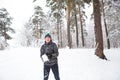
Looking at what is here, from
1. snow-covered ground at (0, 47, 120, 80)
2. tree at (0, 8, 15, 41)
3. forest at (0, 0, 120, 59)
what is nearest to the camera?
snow-covered ground at (0, 47, 120, 80)

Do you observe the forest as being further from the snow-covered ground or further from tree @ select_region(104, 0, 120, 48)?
the snow-covered ground

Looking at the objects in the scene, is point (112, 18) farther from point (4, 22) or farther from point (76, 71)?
point (76, 71)

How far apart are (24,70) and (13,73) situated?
898 mm

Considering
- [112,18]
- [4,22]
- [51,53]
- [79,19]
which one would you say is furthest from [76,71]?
[4,22]

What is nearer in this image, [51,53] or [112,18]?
[51,53]

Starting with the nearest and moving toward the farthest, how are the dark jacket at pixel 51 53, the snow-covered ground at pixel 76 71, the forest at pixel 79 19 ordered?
the dark jacket at pixel 51 53, the snow-covered ground at pixel 76 71, the forest at pixel 79 19

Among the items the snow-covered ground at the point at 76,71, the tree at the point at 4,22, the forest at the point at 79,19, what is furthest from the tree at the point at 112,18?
the tree at the point at 4,22

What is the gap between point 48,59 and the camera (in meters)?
8.29

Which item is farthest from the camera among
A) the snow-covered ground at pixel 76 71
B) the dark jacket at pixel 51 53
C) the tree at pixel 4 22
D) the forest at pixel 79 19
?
the tree at pixel 4 22

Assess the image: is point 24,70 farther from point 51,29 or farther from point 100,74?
point 51,29

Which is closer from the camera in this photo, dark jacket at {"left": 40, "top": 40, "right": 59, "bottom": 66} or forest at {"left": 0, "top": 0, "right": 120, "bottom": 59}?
dark jacket at {"left": 40, "top": 40, "right": 59, "bottom": 66}

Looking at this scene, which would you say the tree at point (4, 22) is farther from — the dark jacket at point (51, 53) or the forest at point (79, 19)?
the dark jacket at point (51, 53)

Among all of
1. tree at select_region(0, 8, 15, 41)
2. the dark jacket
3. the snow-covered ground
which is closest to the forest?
tree at select_region(0, 8, 15, 41)

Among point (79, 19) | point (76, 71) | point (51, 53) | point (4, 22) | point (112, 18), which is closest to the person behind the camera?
point (51, 53)
